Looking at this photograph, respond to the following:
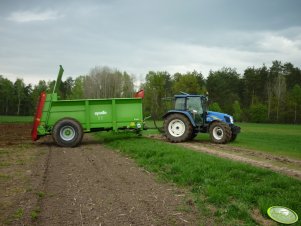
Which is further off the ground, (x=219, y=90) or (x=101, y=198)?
(x=219, y=90)

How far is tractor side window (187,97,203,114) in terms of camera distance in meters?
15.9

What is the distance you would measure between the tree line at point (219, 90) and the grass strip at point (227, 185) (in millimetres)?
50939

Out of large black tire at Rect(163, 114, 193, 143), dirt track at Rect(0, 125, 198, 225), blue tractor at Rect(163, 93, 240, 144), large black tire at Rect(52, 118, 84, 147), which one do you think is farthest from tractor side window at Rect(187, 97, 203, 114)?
dirt track at Rect(0, 125, 198, 225)

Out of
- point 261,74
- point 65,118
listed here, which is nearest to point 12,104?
point 261,74

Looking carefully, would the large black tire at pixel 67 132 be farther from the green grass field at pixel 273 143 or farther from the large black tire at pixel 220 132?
the green grass field at pixel 273 143

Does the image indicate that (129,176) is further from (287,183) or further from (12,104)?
(12,104)

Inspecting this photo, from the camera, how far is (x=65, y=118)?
14.6m

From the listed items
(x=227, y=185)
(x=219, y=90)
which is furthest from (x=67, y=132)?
(x=219, y=90)

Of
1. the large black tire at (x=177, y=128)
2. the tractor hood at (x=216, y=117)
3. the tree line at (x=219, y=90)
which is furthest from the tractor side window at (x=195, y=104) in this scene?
the tree line at (x=219, y=90)

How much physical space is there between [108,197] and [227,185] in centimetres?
254

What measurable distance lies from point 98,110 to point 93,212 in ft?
31.5

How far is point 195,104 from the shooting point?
16.0 meters

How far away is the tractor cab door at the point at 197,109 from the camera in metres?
15.9

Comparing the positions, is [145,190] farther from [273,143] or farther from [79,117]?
[273,143]
